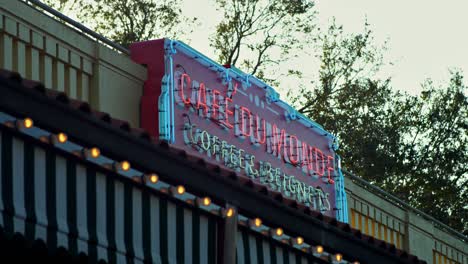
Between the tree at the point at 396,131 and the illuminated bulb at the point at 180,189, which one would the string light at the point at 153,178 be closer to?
the illuminated bulb at the point at 180,189

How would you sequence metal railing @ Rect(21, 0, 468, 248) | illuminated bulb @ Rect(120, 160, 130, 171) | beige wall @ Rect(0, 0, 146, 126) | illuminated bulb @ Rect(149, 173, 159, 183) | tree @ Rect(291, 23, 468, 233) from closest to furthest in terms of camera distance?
illuminated bulb @ Rect(120, 160, 130, 171) < illuminated bulb @ Rect(149, 173, 159, 183) < beige wall @ Rect(0, 0, 146, 126) < metal railing @ Rect(21, 0, 468, 248) < tree @ Rect(291, 23, 468, 233)

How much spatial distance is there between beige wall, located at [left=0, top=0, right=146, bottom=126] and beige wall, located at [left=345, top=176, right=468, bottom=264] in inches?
219

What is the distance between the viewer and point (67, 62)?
13086mm

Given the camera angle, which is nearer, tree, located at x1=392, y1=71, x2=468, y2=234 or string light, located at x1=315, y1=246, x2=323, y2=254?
string light, located at x1=315, y1=246, x2=323, y2=254

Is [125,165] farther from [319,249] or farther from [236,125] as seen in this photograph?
[236,125]

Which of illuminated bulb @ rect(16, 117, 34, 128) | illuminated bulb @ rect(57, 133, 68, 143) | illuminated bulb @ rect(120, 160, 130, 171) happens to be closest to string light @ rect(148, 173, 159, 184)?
illuminated bulb @ rect(120, 160, 130, 171)

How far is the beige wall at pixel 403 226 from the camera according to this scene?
19.4 metres

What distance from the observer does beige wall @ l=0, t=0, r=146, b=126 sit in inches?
477

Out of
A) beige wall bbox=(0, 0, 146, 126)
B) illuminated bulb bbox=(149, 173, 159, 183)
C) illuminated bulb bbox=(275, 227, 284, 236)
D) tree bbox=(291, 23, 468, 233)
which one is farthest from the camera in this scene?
tree bbox=(291, 23, 468, 233)

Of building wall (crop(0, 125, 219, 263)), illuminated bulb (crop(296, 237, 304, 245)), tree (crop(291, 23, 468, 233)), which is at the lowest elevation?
building wall (crop(0, 125, 219, 263))

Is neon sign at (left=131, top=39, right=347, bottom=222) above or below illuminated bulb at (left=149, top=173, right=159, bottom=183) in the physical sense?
above

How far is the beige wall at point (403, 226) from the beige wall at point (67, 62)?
557 cm

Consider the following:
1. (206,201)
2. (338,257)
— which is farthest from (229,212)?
(338,257)

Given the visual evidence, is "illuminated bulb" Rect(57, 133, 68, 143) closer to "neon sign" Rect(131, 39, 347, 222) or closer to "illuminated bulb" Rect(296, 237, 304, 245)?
"illuminated bulb" Rect(296, 237, 304, 245)
